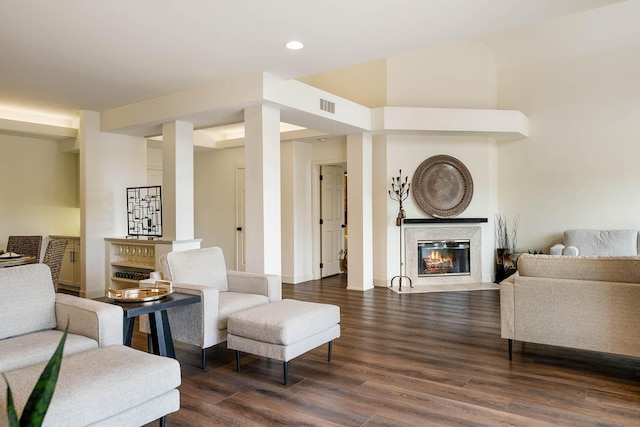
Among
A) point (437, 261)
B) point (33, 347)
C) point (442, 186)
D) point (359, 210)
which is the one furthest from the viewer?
point (437, 261)

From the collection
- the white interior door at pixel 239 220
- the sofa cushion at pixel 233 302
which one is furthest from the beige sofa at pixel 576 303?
the white interior door at pixel 239 220

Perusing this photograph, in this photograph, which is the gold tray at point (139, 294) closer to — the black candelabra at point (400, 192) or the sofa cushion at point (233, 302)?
→ the sofa cushion at point (233, 302)

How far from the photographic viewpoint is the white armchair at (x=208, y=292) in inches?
135

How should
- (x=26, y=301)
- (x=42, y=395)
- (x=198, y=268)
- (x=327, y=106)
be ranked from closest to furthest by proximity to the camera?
(x=42, y=395) → (x=26, y=301) → (x=198, y=268) → (x=327, y=106)

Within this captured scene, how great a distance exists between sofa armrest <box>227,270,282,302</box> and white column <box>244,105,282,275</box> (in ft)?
2.40

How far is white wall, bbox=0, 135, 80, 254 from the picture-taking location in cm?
701

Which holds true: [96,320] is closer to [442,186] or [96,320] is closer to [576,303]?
[576,303]

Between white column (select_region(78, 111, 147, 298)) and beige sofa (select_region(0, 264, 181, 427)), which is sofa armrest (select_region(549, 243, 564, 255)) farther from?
white column (select_region(78, 111, 147, 298))

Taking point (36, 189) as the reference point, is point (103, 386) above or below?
below

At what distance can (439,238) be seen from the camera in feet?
23.6

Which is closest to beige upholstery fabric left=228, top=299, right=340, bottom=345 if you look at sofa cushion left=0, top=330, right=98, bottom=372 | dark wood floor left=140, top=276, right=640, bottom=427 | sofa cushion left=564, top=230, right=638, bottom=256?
dark wood floor left=140, top=276, right=640, bottom=427

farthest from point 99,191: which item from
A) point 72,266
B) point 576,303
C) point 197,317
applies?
point 576,303

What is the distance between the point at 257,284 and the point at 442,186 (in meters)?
4.13

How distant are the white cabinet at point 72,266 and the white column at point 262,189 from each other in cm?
342
